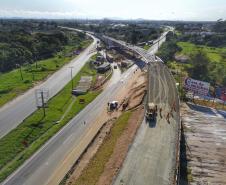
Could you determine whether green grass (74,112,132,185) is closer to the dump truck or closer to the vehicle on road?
the dump truck

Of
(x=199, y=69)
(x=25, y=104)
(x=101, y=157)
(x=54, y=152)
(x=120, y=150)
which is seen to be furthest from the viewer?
(x=199, y=69)

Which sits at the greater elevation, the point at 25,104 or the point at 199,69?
the point at 199,69

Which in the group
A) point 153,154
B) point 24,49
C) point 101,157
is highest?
point 153,154

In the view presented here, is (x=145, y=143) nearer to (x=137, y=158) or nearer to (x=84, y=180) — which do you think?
(x=137, y=158)

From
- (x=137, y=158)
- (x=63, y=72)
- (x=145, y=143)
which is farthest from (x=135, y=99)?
(x=63, y=72)

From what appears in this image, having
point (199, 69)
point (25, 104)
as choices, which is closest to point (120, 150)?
point (25, 104)

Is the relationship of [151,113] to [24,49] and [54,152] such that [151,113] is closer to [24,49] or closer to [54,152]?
[54,152]

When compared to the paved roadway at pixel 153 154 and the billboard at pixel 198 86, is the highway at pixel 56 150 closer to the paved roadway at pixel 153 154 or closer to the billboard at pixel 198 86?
the paved roadway at pixel 153 154
